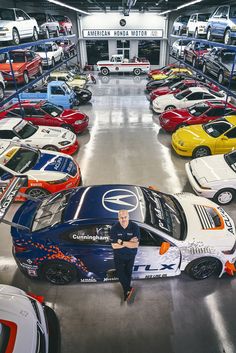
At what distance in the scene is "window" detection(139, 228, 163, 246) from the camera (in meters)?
3.72

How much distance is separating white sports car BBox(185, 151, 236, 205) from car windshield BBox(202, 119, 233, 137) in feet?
5.20

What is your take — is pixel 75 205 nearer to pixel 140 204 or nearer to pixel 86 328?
pixel 140 204

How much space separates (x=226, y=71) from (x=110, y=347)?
11703 mm

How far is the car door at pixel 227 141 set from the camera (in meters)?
7.41

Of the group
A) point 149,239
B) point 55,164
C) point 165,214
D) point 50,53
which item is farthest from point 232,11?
point 149,239

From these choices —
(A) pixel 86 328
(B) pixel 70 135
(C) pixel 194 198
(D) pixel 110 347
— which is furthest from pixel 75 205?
(B) pixel 70 135

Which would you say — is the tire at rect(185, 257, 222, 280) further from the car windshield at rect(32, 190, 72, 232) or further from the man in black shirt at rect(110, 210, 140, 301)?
the car windshield at rect(32, 190, 72, 232)

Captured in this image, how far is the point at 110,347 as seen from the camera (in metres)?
3.42

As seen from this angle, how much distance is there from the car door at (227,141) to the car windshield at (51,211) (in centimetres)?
520

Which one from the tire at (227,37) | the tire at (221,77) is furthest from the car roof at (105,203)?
the tire at (221,77)

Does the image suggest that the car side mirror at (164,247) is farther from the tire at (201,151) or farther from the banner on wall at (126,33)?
the banner on wall at (126,33)

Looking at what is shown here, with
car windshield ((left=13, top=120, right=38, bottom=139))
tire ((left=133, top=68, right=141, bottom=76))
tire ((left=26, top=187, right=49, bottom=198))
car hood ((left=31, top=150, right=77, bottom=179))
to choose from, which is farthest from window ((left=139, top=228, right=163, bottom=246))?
tire ((left=133, top=68, right=141, bottom=76))

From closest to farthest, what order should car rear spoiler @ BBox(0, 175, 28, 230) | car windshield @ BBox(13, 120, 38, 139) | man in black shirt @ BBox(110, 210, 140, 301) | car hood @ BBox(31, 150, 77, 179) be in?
man in black shirt @ BBox(110, 210, 140, 301)
car rear spoiler @ BBox(0, 175, 28, 230)
car hood @ BBox(31, 150, 77, 179)
car windshield @ BBox(13, 120, 38, 139)

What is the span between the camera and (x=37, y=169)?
6.00m
